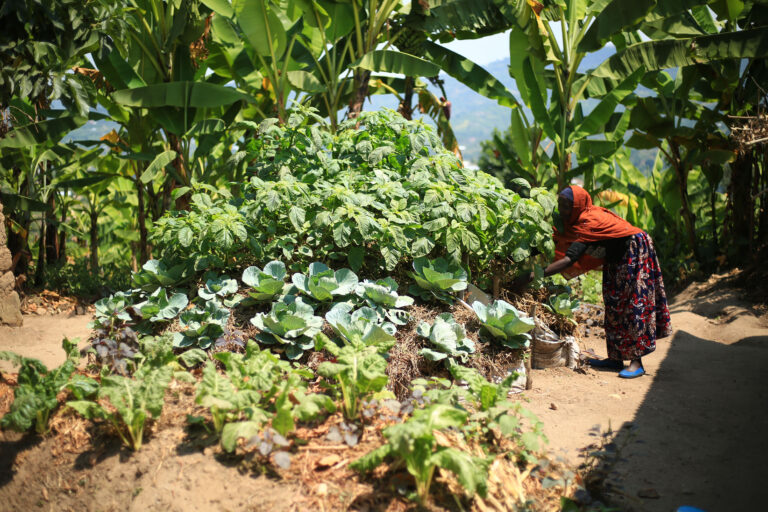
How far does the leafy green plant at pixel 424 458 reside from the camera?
195 centimetres

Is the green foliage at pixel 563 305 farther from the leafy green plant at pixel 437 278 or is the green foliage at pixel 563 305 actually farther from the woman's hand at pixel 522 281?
the leafy green plant at pixel 437 278

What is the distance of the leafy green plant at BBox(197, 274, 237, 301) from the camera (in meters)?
3.46

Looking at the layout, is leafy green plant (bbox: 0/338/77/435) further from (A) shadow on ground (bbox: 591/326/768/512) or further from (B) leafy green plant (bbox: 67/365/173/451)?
(A) shadow on ground (bbox: 591/326/768/512)

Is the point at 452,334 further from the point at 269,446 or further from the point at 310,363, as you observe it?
the point at 269,446

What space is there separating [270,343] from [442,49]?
5.65 metres

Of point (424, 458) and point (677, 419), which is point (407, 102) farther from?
point (424, 458)

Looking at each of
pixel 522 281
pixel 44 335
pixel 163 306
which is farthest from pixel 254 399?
pixel 44 335

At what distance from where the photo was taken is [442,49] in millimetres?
7340

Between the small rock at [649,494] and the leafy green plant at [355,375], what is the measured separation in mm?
1304

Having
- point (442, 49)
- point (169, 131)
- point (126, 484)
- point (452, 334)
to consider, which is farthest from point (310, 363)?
point (442, 49)

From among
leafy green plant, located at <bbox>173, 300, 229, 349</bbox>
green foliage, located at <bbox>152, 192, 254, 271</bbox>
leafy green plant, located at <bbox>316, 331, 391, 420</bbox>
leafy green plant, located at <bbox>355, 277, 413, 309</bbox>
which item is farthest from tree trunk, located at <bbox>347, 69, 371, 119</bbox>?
leafy green plant, located at <bbox>316, 331, 391, 420</bbox>

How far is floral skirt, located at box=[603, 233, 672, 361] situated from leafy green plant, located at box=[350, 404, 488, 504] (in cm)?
241

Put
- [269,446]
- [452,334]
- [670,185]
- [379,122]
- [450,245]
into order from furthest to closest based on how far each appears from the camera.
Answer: [670,185] → [379,122] → [450,245] → [452,334] → [269,446]

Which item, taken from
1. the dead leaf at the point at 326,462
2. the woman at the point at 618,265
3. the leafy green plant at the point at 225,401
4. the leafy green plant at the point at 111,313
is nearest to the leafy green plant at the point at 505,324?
the woman at the point at 618,265
